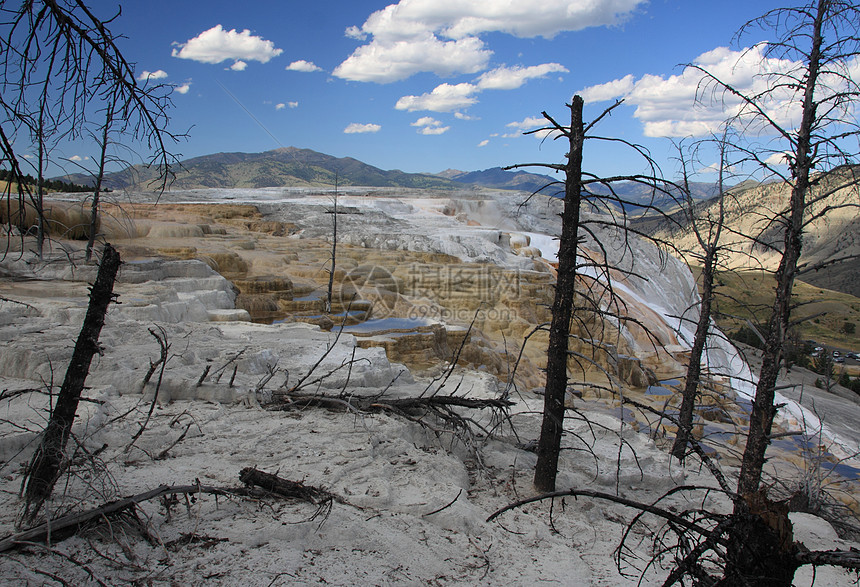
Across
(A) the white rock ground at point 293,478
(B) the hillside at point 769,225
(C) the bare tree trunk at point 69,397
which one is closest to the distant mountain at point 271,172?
(B) the hillside at point 769,225

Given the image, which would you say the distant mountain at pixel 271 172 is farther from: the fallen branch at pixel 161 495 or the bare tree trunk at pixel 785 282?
the fallen branch at pixel 161 495

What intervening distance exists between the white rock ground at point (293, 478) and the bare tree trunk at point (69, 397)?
0.40 feet

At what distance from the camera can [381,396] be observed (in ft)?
18.8

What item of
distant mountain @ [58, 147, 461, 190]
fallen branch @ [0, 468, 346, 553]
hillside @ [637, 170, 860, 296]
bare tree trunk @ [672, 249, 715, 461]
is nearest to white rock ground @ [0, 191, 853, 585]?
fallen branch @ [0, 468, 346, 553]

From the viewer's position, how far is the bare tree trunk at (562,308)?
4.28 m

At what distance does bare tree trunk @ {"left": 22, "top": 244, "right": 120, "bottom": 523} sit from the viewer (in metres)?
2.74

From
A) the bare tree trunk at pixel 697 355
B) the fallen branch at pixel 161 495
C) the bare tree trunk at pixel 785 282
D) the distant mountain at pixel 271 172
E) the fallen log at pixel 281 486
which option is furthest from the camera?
the distant mountain at pixel 271 172

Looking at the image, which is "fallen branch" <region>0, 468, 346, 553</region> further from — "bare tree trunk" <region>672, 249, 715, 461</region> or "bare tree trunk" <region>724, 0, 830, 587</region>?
"bare tree trunk" <region>672, 249, 715, 461</region>

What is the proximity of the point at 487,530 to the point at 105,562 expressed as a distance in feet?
7.74

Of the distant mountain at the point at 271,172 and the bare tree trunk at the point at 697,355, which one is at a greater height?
the distant mountain at the point at 271,172

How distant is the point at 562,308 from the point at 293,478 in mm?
2485

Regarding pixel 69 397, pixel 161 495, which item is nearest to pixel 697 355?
pixel 161 495

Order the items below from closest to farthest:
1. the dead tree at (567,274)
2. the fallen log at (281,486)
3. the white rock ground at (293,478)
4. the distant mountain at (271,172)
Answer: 1. the white rock ground at (293,478)
2. the fallen log at (281,486)
3. the dead tree at (567,274)
4. the distant mountain at (271,172)

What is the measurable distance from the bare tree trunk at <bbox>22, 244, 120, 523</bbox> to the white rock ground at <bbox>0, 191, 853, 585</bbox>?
0.40ft
